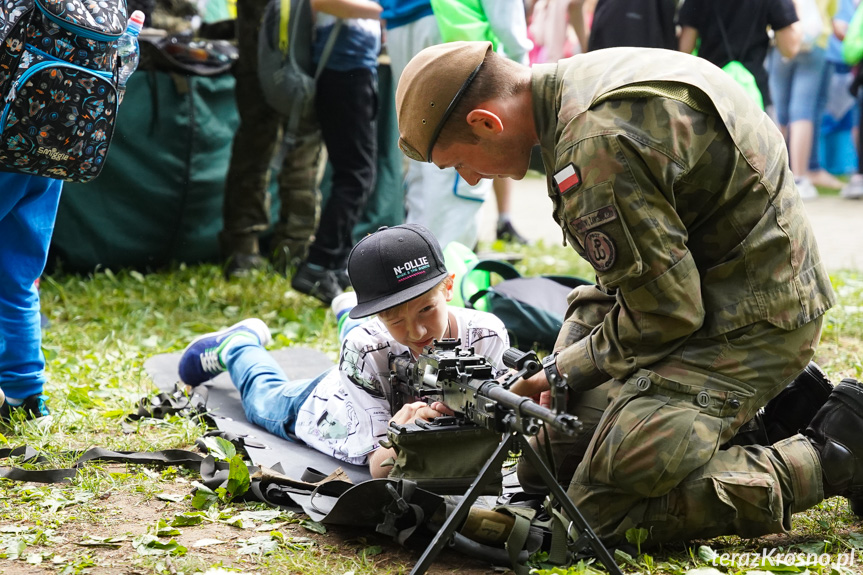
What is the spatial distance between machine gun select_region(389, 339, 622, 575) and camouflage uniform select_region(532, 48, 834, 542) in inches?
12.3

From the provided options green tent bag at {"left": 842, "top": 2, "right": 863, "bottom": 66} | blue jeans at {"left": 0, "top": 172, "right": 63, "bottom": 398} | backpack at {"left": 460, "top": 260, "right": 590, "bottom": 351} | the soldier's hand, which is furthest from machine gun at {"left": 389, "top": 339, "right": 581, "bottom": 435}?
green tent bag at {"left": 842, "top": 2, "right": 863, "bottom": 66}

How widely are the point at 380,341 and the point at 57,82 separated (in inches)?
59.8

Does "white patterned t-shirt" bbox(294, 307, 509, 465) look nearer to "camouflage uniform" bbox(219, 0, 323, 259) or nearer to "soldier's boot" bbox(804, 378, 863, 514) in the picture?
"soldier's boot" bbox(804, 378, 863, 514)

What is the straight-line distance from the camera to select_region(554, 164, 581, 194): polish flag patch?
268 centimetres

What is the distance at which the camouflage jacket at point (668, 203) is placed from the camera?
8.72ft

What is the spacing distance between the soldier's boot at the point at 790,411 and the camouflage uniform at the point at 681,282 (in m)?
0.26

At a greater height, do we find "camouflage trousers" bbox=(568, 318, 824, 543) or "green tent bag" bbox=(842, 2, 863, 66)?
"green tent bag" bbox=(842, 2, 863, 66)

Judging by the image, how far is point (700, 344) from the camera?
288cm

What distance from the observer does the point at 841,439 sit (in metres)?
3.00

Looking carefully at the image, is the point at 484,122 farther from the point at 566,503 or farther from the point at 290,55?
the point at 290,55

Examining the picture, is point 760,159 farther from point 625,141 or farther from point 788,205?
point 625,141

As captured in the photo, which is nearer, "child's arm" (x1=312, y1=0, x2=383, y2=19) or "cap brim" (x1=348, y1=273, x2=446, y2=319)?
"cap brim" (x1=348, y1=273, x2=446, y2=319)

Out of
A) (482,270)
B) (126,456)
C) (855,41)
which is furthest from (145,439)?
(855,41)

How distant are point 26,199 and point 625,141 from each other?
8.10 feet
